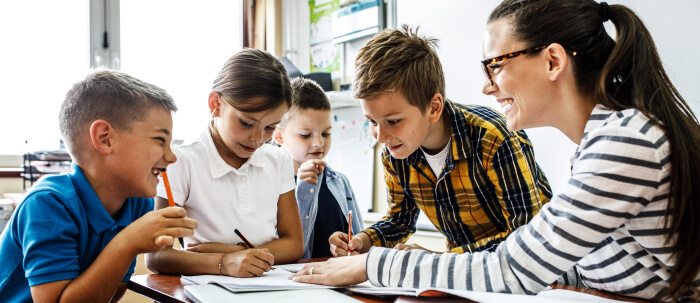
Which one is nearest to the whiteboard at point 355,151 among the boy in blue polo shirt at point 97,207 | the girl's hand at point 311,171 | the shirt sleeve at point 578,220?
the girl's hand at point 311,171

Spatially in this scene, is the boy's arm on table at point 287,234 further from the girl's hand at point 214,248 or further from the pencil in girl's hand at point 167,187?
the pencil in girl's hand at point 167,187

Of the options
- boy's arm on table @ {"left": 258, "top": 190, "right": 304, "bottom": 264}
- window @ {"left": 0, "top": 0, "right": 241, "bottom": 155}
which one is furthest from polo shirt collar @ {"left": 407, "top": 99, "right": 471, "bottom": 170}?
window @ {"left": 0, "top": 0, "right": 241, "bottom": 155}

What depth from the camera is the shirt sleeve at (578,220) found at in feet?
2.35

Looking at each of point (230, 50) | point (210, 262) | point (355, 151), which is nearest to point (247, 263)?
point (210, 262)

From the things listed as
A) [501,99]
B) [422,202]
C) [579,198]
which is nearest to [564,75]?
[501,99]

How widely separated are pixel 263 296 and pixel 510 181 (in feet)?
2.42

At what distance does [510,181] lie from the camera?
128 centimetres

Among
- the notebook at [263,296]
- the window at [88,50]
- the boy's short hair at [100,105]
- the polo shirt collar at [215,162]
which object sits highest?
the window at [88,50]

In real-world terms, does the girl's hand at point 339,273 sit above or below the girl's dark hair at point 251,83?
below

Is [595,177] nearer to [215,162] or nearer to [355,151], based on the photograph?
[215,162]

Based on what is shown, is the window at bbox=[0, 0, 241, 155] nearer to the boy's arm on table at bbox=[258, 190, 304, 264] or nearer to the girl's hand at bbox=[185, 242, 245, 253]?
the boy's arm on table at bbox=[258, 190, 304, 264]

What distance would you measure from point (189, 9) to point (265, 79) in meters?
2.50

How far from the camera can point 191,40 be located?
358 centimetres

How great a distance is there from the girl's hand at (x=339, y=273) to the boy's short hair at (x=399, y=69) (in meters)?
0.55
